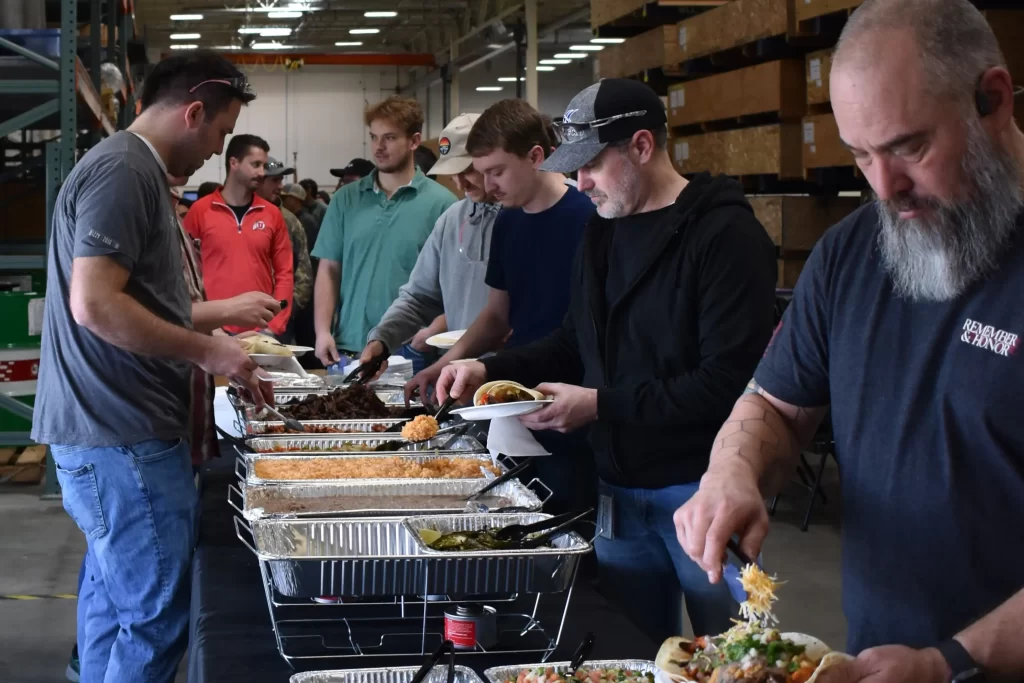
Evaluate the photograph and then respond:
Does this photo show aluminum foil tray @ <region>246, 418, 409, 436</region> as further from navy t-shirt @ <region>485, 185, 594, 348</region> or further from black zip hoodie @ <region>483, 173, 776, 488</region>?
black zip hoodie @ <region>483, 173, 776, 488</region>

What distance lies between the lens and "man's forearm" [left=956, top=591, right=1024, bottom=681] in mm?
1360

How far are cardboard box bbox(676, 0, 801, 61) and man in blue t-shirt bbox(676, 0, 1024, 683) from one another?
4.70 m

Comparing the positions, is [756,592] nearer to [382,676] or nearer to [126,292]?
[382,676]

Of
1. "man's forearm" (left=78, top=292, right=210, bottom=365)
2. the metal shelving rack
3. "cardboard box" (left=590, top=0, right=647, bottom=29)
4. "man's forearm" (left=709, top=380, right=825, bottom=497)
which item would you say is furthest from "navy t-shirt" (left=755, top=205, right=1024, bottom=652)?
"cardboard box" (left=590, top=0, right=647, bottom=29)

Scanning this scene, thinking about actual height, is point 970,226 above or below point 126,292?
above

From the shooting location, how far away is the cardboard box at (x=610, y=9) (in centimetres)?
777

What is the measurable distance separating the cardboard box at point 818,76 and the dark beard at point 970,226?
4514 millimetres

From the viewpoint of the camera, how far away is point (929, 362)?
1.59 meters

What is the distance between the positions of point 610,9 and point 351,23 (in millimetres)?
16850

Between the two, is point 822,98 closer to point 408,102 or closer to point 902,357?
point 408,102

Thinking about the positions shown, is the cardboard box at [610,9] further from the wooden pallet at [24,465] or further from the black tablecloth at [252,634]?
the black tablecloth at [252,634]

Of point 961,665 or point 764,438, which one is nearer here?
point 961,665

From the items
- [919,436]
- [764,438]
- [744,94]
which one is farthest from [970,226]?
[744,94]

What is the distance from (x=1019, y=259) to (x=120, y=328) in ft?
6.80
